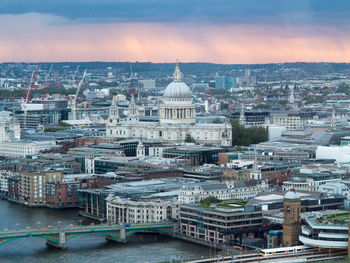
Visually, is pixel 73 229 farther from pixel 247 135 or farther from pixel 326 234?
pixel 247 135

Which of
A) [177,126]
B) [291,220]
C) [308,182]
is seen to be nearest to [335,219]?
[291,220]

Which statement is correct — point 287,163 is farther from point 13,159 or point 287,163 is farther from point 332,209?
point 13,159

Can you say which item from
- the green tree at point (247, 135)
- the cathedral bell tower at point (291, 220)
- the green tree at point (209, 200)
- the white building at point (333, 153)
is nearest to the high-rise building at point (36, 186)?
the green tree at point (209, 200)

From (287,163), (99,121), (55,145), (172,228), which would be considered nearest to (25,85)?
(99,121)

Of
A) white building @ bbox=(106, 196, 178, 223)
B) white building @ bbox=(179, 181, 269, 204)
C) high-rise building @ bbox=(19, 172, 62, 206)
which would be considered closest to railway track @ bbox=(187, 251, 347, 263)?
white building @ bbox=(106, 196, 178, 223)

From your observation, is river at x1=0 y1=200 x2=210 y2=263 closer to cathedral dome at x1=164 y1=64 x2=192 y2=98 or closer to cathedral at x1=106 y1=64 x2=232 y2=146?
cathedral at x1=106 y1=64 x2=232 y2=146

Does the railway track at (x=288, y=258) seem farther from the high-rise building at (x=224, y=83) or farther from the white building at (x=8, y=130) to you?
the high-rise building at (x=224, y=83)
